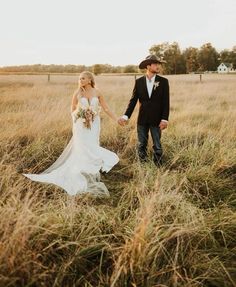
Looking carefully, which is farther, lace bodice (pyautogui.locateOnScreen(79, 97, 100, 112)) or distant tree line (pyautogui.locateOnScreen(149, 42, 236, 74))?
distant tree line (pyautogui.locateOnScreen(149, 42, 236, 74))

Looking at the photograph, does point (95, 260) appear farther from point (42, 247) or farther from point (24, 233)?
point (24, 233)

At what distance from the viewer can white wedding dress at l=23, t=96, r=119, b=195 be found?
19.9 ft

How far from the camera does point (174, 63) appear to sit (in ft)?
235

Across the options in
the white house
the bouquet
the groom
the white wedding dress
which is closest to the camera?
the white wedding dress

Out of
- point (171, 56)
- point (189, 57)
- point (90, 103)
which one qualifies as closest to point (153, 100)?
point (90, 103)

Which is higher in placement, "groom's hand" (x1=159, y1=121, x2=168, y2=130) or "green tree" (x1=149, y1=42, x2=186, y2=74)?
"green tree" (x1=149, y1=42, x2=186, y2=74)

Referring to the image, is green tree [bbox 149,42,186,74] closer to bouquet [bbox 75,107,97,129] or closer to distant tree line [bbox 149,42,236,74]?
distant tree line [bbox 149,42,236,74]

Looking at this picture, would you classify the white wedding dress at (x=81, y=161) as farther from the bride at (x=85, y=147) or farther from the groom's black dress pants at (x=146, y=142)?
the groom's black dress pants at (x=146, y=142)

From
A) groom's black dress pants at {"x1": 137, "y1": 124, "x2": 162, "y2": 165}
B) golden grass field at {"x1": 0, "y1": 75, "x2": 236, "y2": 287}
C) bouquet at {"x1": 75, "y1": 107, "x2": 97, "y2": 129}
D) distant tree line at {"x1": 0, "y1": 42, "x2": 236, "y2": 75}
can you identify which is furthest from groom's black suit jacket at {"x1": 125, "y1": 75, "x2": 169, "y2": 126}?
distant tree line at {"x1": 0, "y1": 42, "x2": 236, "y2": 75}

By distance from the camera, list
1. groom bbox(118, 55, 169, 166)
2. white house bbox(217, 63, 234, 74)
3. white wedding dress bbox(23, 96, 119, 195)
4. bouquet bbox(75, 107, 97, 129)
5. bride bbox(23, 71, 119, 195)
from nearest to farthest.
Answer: white wedding dress bbox(23, 96, 119, 195)
bride bbox(23, 71, 119, 195)
groom bbox(118, 55, 169, 166)
bouquet bbox(75, 107, 97, 129)
white house bbox(217, 63, 234, 74)

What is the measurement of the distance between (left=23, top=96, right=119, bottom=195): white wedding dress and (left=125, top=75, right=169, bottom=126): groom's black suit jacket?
2.51 ft

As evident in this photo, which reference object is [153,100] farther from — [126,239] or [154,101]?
[126,239]

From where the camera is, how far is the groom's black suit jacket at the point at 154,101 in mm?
6562

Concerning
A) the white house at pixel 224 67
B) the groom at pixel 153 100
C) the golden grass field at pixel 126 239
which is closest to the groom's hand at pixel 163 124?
the groom at pixel 153 100
